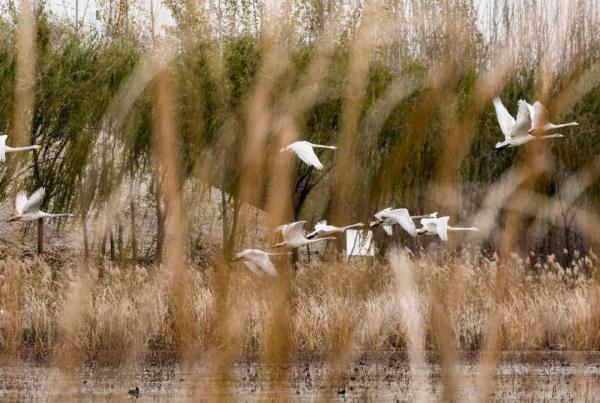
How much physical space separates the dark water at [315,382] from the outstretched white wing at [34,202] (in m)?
1.57

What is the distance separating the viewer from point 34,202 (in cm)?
1430

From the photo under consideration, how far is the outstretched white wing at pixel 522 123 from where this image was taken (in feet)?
42.0

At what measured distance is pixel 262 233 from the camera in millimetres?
32594

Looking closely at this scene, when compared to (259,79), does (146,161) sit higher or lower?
higher

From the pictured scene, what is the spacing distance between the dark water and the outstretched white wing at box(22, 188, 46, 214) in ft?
5.14

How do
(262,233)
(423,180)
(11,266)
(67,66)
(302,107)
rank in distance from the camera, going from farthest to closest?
(262,233) < (423,180) < (67,66) < (11,266) < (302,107)

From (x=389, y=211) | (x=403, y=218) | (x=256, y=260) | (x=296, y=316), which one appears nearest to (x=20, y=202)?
(x=296, y=316)

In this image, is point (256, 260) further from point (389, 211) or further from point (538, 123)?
point (538, 123)

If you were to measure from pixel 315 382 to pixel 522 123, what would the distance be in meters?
3.02

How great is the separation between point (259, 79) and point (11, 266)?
8.11 m

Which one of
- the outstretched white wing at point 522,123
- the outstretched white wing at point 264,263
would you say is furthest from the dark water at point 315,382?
the outstretched white wing at point 522,123

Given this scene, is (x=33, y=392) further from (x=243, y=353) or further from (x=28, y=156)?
(x=28, y=156)

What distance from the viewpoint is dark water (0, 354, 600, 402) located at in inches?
440

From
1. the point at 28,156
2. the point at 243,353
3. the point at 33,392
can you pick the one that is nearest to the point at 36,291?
the point at 243,353
